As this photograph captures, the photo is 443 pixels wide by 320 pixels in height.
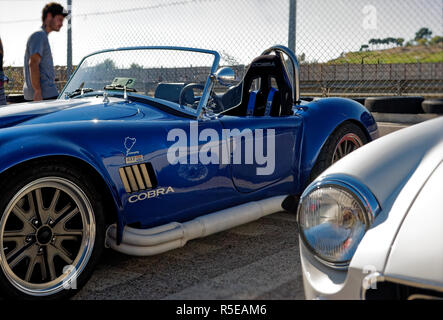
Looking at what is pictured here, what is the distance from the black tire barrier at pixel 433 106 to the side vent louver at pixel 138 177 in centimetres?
521

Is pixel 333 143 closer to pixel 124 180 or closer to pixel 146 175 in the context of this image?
pixel 146 175

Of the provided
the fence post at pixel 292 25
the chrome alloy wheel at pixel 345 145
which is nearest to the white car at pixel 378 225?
the chrome alloy wheel at pixel 345 145

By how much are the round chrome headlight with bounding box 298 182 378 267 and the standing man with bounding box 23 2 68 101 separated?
11.2 feet

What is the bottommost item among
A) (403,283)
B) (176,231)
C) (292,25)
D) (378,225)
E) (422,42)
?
(176,231)

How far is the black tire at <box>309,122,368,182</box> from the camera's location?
346 cm

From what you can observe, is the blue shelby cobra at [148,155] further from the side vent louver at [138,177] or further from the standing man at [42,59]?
the standing man at [42,59]

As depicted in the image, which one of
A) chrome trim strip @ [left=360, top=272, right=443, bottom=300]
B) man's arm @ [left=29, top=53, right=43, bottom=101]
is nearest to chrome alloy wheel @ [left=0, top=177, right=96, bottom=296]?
chrome trim strip @ [left=360, top=272, right=443, bottom=300]

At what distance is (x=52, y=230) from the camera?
223 centimetres

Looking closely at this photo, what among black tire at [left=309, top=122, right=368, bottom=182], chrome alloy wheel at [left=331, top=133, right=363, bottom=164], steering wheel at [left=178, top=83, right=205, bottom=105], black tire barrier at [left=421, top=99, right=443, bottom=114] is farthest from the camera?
black tire barrier at [left=421, top=99, right=443, bottom=114]

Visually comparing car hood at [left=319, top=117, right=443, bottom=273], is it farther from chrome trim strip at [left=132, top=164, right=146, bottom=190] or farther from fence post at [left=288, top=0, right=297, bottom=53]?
fence post at [left=288, top=0, right=297, bottom=53]

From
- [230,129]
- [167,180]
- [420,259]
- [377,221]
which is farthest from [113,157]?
[420,259]

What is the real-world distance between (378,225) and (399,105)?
19.4 feet

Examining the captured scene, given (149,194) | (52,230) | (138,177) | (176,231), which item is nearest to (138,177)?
(138,177)

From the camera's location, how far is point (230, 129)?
2.92 metres
